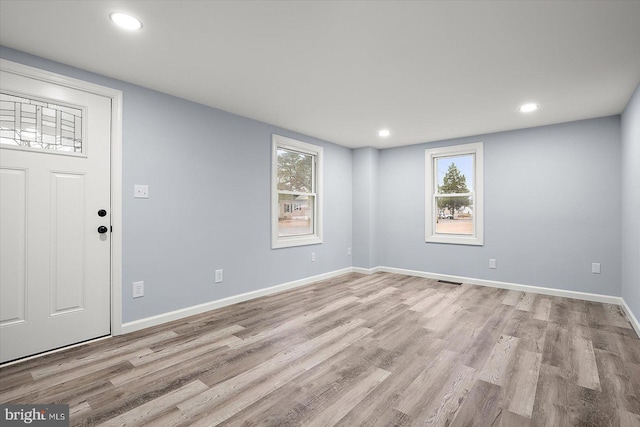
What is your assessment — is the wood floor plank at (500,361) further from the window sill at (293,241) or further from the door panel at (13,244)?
the door panel at (13,244)

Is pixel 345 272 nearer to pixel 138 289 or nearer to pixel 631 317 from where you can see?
pixel 138 289

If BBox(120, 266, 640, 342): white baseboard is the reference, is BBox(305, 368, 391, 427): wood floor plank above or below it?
below

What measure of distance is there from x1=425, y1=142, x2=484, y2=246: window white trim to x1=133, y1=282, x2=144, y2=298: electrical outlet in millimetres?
4181

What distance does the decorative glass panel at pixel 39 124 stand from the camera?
2.30 m

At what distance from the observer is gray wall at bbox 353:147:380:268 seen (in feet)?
18.2

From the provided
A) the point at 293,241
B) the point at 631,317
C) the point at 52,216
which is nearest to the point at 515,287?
the point at 631,317

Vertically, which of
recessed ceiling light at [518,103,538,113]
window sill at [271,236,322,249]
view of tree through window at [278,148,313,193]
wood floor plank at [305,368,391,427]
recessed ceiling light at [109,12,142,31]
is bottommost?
wood floor plank at [305,368,391,427]

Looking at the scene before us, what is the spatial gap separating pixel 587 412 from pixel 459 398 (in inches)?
26.5

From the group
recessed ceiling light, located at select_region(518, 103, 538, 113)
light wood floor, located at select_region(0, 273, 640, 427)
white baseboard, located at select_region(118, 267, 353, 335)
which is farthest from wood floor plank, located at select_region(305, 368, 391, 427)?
recessed ceiling light, located at select_region(518, 103, 538, 113)

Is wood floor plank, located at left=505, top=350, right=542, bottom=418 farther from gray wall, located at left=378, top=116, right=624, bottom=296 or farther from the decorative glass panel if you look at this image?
the decorative glass panel

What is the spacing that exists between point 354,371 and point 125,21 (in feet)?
9.07

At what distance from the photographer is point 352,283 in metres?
4.82

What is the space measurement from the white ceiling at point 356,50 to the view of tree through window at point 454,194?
1.48 metres

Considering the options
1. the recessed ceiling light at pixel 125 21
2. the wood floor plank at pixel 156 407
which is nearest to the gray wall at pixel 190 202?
the recessed ceiling light at pixel 125 21
